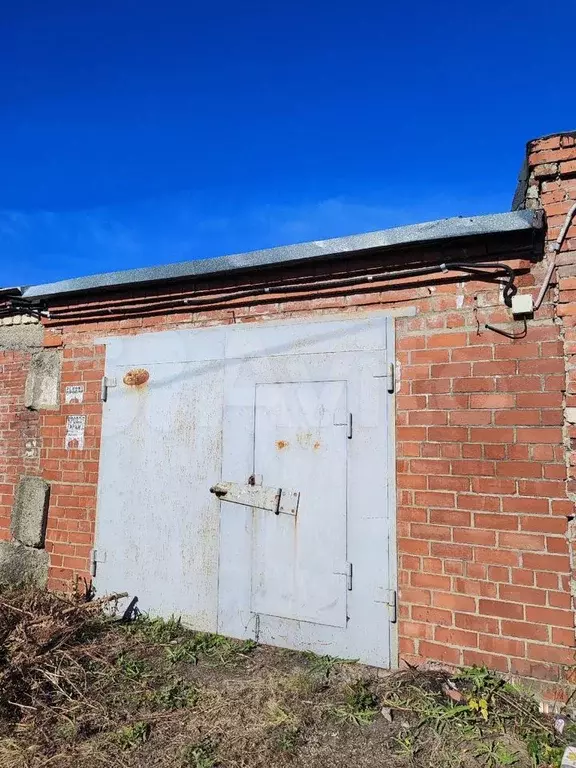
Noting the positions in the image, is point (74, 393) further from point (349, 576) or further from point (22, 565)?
point (349, 576)

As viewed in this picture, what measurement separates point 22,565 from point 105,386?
1.80m

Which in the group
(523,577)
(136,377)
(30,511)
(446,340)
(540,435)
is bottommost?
(523,577)

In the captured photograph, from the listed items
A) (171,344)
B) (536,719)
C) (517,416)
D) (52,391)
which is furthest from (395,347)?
(52,391)

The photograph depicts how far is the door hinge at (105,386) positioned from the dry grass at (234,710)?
1746 millimetres

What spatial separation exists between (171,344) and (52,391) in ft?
4.43

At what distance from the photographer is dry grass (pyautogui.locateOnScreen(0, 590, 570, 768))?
8.57 ft

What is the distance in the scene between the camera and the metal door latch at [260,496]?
3666 mm

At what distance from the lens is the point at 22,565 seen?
15.1 feet

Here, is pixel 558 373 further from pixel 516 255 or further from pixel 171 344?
pixel 171 344

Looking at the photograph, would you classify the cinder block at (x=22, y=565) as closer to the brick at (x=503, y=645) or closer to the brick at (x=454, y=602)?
the brick at (x=454, y=602)

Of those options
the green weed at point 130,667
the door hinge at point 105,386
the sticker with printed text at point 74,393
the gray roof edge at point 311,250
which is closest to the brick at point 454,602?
the green weed at point 130,667

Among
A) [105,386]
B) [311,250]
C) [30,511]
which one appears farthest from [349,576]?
[30,511]

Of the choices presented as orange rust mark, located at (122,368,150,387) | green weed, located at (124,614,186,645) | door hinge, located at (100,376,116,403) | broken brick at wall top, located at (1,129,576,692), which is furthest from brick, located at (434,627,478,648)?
door hinge, located at (100,376,116,403)

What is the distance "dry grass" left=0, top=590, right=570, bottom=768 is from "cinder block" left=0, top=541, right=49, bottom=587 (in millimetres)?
810
